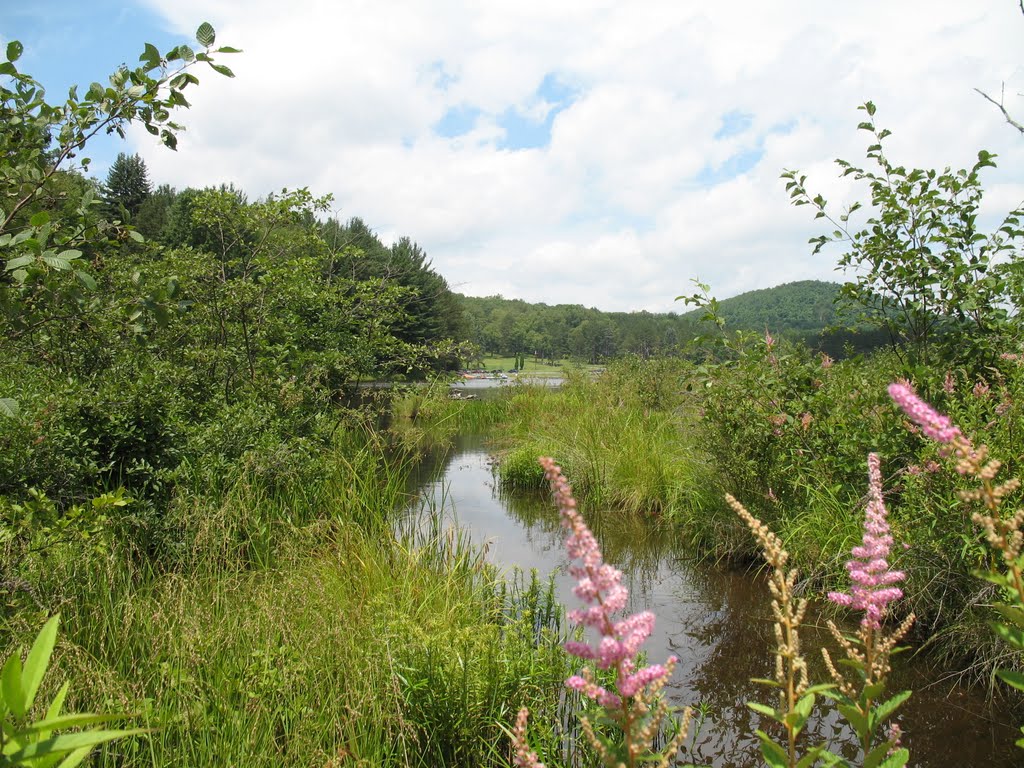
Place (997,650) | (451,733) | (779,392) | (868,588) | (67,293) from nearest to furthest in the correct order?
(868,588)
(67,293)
(451,733)
(997,650)
(779,392)

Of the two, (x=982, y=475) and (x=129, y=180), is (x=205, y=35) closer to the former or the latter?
(x=982, y=475)

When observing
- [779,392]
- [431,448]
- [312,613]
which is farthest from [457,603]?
[431,448]

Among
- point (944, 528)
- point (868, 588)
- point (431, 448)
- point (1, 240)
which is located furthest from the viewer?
point (431, 448)

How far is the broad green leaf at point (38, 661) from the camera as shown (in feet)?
3.50

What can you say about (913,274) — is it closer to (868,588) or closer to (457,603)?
(457,603)

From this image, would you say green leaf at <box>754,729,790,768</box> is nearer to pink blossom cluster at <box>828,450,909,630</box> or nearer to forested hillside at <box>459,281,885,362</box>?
pink blossom cluster at <box>828,450,909,630</box>

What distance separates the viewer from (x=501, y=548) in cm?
788

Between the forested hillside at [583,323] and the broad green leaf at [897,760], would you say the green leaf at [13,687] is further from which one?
the forested hillside at [583,323]

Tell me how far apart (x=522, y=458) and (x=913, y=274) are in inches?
272

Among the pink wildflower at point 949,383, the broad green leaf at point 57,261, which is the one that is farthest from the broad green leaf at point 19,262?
the pink wildflower at point 949,383

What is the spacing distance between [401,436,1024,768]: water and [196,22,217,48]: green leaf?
145 inches

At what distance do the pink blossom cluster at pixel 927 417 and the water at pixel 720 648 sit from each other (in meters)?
3.06

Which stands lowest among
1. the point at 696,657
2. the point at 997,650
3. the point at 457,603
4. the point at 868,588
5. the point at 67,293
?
the point at 696,657

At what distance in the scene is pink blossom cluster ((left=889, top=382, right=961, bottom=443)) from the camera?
1.12 m
